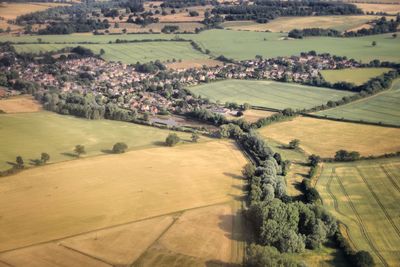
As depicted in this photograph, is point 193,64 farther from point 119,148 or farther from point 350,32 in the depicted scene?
point 119,148

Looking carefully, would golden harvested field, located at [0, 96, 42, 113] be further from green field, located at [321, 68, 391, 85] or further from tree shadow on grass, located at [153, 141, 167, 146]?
green field, located at [321, 68, 391, 85]

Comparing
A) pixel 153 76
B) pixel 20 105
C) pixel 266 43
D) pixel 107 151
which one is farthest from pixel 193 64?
pixel 107 151

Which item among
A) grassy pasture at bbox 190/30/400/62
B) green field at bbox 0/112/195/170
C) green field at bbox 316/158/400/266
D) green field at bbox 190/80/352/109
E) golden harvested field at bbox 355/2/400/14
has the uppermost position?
golden harvested field at bbox 355/2/400/14

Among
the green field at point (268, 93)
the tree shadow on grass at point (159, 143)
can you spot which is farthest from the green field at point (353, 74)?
the tree shadow on grass at point (159, 143)

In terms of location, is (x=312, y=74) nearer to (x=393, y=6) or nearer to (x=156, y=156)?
(x=156, y=156)

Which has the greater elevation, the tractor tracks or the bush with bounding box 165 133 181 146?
the bush with bounding box 165 133 181 146

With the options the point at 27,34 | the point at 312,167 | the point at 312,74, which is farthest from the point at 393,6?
the point at 312,167

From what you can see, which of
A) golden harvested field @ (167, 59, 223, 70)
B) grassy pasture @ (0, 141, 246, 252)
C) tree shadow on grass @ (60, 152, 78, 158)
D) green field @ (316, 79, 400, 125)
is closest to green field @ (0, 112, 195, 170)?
tree shadow on grass @ (60, 152, 78, 158)
